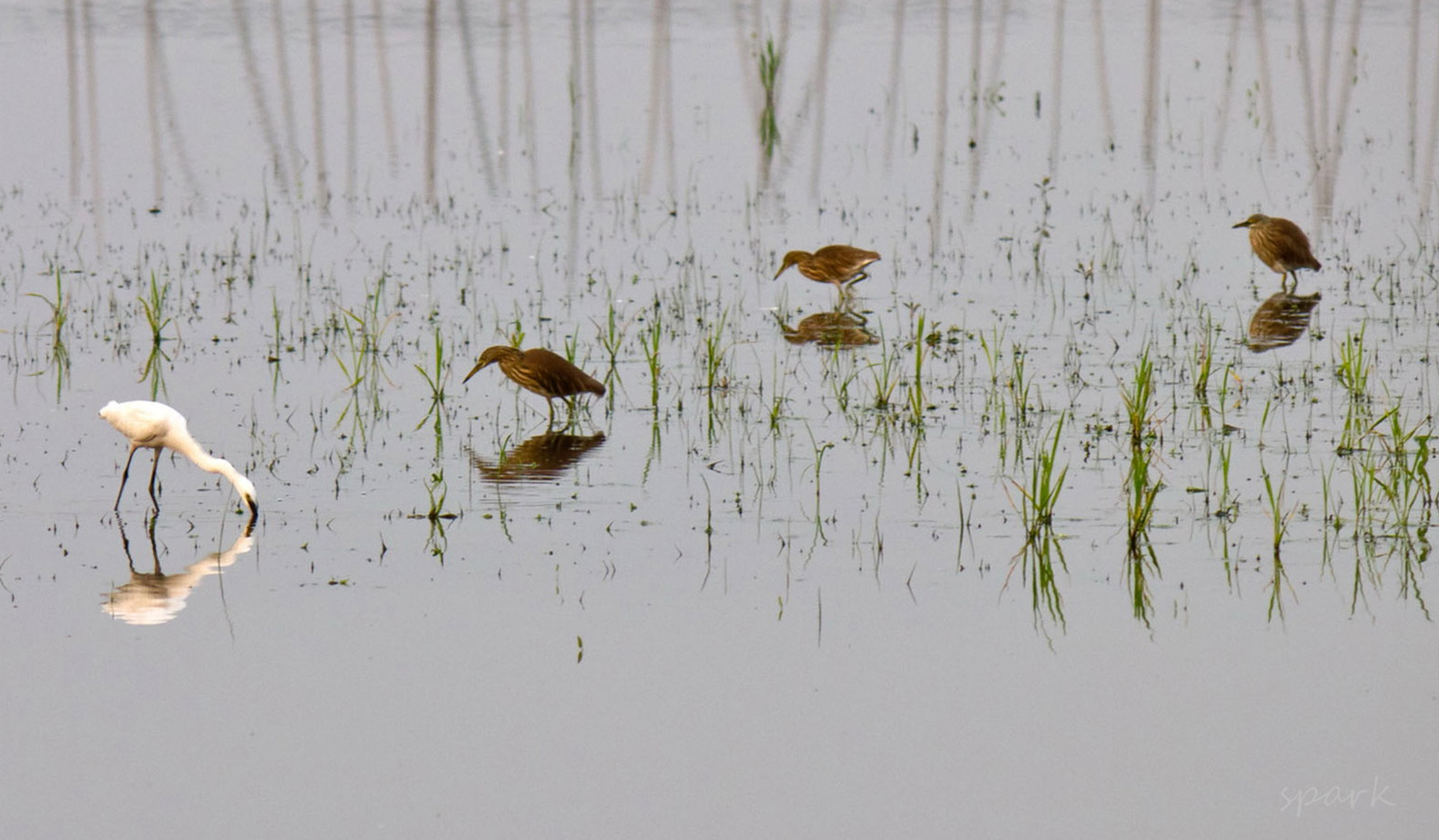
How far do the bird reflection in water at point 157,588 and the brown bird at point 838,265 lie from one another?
635 centimetres

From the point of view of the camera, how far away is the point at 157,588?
8.02 meters

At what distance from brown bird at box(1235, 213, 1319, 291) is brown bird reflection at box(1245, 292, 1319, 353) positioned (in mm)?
217

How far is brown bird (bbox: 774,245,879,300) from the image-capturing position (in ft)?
46.3

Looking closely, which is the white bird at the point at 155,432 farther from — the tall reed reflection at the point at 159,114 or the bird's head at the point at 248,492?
the tall reed reflection at the point at 159,114


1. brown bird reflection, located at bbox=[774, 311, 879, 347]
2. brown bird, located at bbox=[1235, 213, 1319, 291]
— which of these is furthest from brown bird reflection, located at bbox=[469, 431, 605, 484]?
brown bird, located at bbox=[1235, 213, 1319, 291]

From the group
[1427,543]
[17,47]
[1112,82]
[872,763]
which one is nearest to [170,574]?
[872,763]

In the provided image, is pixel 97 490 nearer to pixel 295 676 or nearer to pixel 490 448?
pixel 490 448

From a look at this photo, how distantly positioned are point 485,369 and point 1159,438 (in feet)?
14.6

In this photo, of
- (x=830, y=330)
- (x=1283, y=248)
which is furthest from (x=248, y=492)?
(x=1283, y=248)

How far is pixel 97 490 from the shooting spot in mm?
9523

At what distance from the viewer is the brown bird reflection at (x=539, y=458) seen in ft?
32.3

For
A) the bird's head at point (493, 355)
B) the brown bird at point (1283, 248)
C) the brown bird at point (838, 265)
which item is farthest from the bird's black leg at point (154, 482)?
the brown bird at point (1283, 248)

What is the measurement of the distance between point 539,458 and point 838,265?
4.53 m

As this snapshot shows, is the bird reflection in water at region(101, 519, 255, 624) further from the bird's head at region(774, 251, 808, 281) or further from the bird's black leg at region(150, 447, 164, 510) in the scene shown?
the bird's head at region(774, 251, 808, 281)
